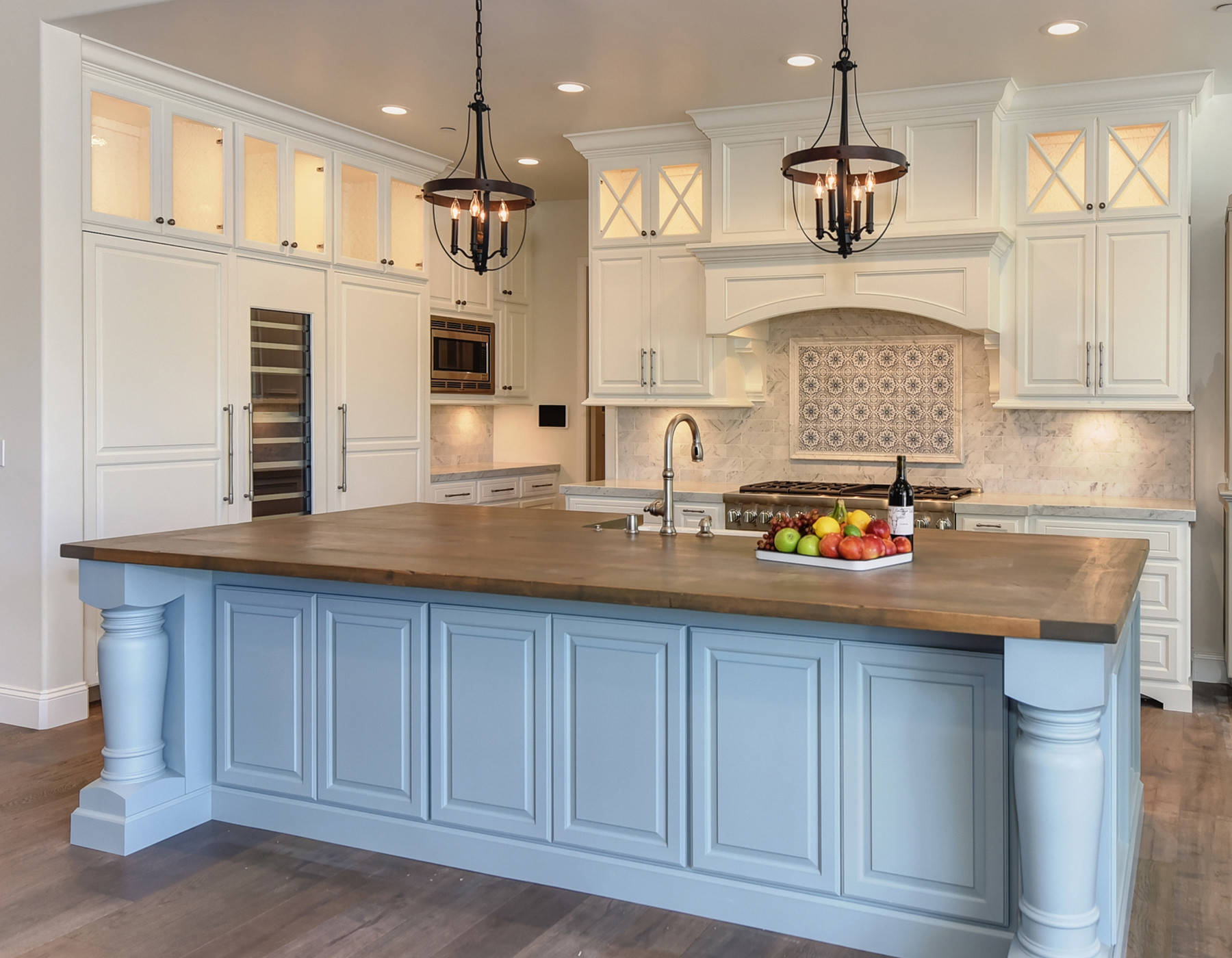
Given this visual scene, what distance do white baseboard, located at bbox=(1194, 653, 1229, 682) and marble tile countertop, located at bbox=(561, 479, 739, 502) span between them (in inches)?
93.7

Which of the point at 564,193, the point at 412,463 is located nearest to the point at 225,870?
the point at 412,463

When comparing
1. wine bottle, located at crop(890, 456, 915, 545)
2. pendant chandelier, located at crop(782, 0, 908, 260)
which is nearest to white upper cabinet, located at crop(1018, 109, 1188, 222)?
pendant chandelier, located at crop(782, 0, 908, 260)

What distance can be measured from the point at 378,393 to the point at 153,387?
147 cm

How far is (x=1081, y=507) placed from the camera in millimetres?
4730

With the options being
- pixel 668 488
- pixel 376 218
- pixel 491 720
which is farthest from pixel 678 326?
pixel 491 720

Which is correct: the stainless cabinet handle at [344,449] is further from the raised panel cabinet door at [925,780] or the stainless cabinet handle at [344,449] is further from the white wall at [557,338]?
the raised panel cabinet door at [925,780]

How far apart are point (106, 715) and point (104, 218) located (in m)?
2.27

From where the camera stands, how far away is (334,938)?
8.53 ft

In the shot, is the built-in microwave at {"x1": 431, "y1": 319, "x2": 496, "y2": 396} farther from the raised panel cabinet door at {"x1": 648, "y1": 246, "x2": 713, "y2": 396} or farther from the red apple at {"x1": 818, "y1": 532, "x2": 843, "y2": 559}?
the red apple at {"x1": 818, "y1": 532, "x2": 843, "y2": 559}

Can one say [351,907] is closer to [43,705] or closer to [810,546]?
[810,546]

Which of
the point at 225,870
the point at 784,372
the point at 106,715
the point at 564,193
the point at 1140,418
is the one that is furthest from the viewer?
the point at 564,193

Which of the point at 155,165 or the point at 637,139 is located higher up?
the point at 637,139

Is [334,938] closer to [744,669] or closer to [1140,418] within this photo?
[744,669]

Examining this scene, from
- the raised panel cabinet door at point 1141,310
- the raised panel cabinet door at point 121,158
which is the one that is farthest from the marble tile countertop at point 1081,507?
the raised panel cabinet door at point 121,158
